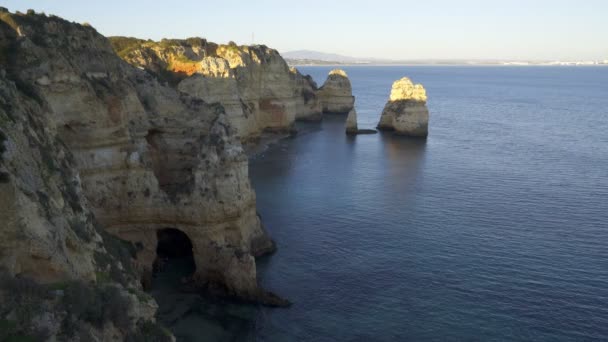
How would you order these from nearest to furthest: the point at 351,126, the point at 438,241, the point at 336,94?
the point at 438,241
the point at 351,126
the point at 336,94

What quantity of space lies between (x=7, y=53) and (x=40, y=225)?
1393cm

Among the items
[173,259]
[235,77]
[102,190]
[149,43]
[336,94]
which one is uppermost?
[149,43]

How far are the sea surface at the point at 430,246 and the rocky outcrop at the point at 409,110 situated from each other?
1289 centimetres

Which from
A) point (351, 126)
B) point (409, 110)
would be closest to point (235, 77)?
point (351, 126)

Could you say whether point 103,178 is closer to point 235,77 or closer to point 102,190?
point 102,190

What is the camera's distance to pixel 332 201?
171ft

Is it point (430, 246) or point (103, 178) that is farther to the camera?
point (430, 246)

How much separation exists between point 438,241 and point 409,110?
191 feet

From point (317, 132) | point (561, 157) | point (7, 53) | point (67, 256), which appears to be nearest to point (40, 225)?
point (67, 256)

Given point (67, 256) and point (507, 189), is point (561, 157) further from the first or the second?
point (67, 256)

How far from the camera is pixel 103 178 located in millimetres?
30875

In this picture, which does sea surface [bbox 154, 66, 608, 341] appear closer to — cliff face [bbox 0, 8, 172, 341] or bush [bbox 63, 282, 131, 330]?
cliff face [bbox 0, 8, 172, 341]

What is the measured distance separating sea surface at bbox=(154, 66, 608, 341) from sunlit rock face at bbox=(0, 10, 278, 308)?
12.8 ft

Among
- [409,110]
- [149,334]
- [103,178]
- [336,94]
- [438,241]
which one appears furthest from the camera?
[336,94]
